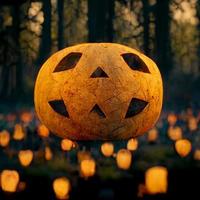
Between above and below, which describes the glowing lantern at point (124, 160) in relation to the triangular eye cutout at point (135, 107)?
below

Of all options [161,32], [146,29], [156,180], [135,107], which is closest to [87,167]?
[156,180]

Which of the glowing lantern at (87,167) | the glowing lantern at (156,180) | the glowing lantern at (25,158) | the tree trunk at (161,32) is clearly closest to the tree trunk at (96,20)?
the glowing lantern at (25,158)

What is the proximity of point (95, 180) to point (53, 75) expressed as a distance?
5.85 feet

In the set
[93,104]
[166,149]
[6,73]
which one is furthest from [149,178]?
[6,73]

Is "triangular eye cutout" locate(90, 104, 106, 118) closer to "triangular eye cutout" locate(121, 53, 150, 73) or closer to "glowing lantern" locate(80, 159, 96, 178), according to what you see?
"triangular eye cutout" locate(121, 53, 150, 73)

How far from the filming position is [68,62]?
700 centimetres

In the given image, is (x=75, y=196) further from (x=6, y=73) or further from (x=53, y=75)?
(x=6, y=73)

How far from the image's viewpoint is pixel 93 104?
6.45 meters

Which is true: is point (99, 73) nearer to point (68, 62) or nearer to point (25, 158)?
point (68, 62)

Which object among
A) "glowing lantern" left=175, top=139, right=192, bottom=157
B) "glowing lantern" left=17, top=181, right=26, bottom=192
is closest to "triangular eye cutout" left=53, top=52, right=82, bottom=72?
"glowing lantern" left=17, top=181, right=26, bottom=192

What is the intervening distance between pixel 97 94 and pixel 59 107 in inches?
24.5

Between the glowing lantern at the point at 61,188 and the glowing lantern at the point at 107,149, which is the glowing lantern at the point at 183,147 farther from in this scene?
the glowing lantern at the point at 61,188

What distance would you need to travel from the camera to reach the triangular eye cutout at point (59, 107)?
6.71 metres

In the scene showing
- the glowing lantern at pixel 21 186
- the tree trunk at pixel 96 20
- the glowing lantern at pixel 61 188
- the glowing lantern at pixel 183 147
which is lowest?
the glowing lantern at pixel 183 147
